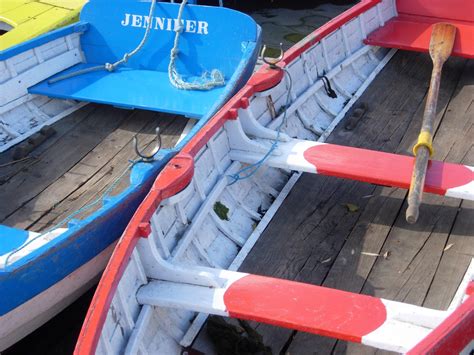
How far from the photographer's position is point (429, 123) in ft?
14.4

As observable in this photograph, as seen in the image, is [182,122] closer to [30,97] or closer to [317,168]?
[30,97]

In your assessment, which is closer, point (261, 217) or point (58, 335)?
point (261, 217)

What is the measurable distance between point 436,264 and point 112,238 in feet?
6.30

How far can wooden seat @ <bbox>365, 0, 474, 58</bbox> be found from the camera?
19.4ft

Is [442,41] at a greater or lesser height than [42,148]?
lesser

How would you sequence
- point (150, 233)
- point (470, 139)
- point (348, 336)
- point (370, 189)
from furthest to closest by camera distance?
1. point (470, 139)
2. point (370, 189)
3. point (150, 233)
4. point (348, 336)

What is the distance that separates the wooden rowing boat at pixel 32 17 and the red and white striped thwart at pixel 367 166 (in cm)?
333

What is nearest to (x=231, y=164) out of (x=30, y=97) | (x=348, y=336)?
(x=348, y=336)

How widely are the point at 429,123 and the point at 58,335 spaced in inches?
110

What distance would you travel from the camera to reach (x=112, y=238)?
414cm

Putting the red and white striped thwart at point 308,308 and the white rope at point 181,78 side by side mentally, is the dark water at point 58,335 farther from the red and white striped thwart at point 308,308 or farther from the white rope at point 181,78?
the white rope at point 181,78

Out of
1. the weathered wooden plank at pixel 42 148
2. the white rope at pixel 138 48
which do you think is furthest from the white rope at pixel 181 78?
the weathered wooden plank at pixel 42 148

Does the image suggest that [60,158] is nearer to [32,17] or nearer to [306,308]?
[32,17]

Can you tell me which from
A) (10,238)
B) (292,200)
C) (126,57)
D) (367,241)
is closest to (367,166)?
(367,241)
